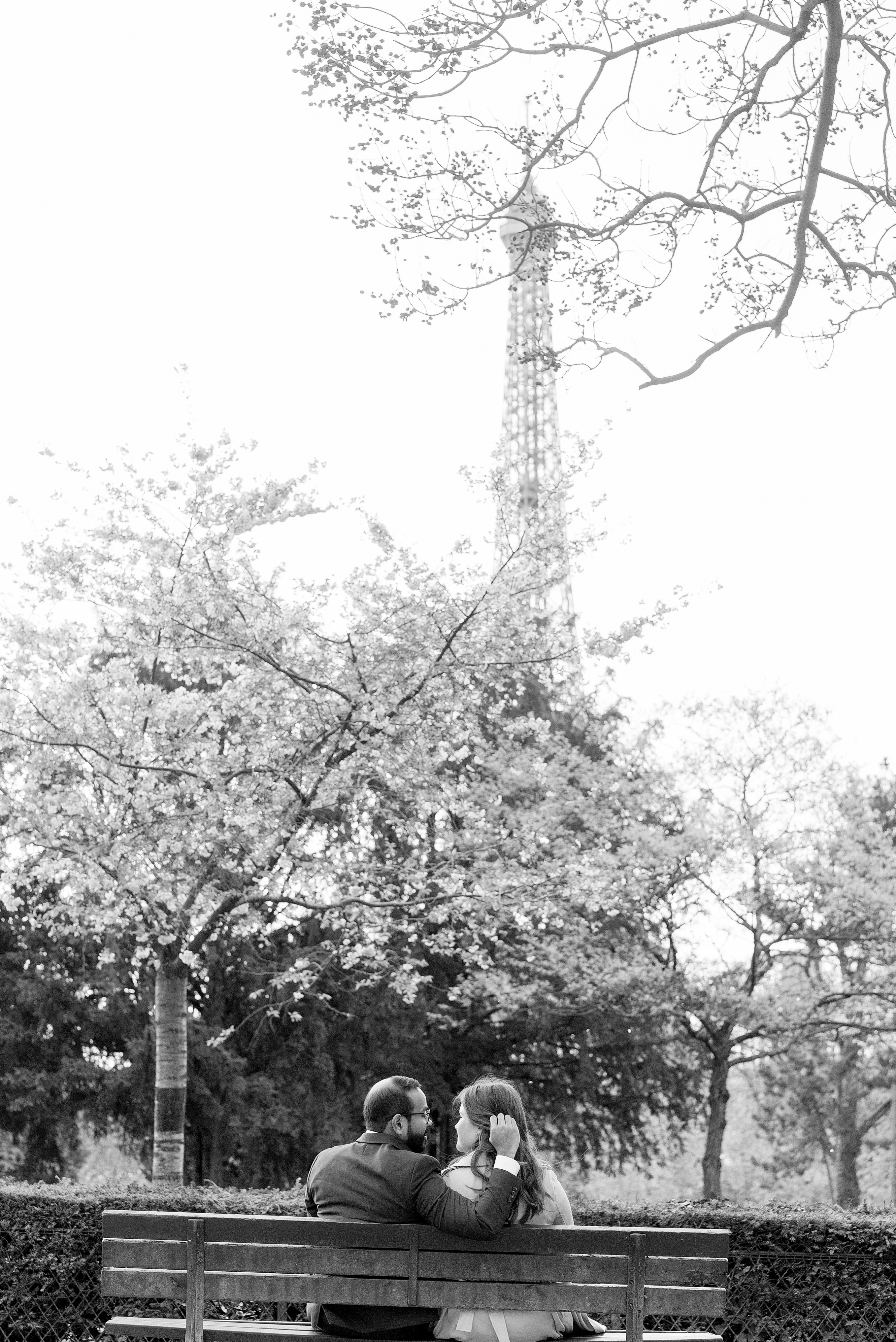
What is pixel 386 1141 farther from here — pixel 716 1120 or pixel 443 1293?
pixel 716 1120

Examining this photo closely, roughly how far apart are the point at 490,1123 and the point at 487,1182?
0.25 metres

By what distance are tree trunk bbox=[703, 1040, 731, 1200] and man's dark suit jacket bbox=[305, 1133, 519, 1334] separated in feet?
56.7

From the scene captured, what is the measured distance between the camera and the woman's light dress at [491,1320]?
192 inches

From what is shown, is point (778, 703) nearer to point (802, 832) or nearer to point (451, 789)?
point (802, 832)

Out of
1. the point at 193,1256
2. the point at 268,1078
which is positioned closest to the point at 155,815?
the point at 193,1256

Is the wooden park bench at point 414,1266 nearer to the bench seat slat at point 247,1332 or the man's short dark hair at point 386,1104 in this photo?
the bench seat slat at point 247,1332

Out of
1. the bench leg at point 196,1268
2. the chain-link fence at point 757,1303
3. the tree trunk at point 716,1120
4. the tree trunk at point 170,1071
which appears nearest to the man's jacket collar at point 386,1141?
the bench leg at point 196,1268

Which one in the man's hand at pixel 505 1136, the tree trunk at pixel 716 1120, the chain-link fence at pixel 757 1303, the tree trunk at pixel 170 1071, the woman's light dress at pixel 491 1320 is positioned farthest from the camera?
the tree trunk at pixel 716 1120

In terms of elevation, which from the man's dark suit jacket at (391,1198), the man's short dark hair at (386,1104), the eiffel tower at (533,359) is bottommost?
the man's dark suit jacket at (391,1198)

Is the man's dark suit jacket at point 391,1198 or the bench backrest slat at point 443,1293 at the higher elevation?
the man's dark suit jacket at point 391,1198

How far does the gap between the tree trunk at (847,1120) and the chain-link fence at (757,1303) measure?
72.4ft

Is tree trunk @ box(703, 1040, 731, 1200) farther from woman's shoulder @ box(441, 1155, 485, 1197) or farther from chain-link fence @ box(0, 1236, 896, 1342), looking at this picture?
woman's shoulder @ box(441, 1155, 485, 1197)

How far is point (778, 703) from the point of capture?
23.3m

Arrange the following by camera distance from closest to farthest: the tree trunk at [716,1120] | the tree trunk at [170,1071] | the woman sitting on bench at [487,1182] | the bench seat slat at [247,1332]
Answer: the woman sitting on bench at [487,1182] → the bench seat slat at [247,1332] → the tree trunk at [170,1071] → the tree trunk at [716,1120]
